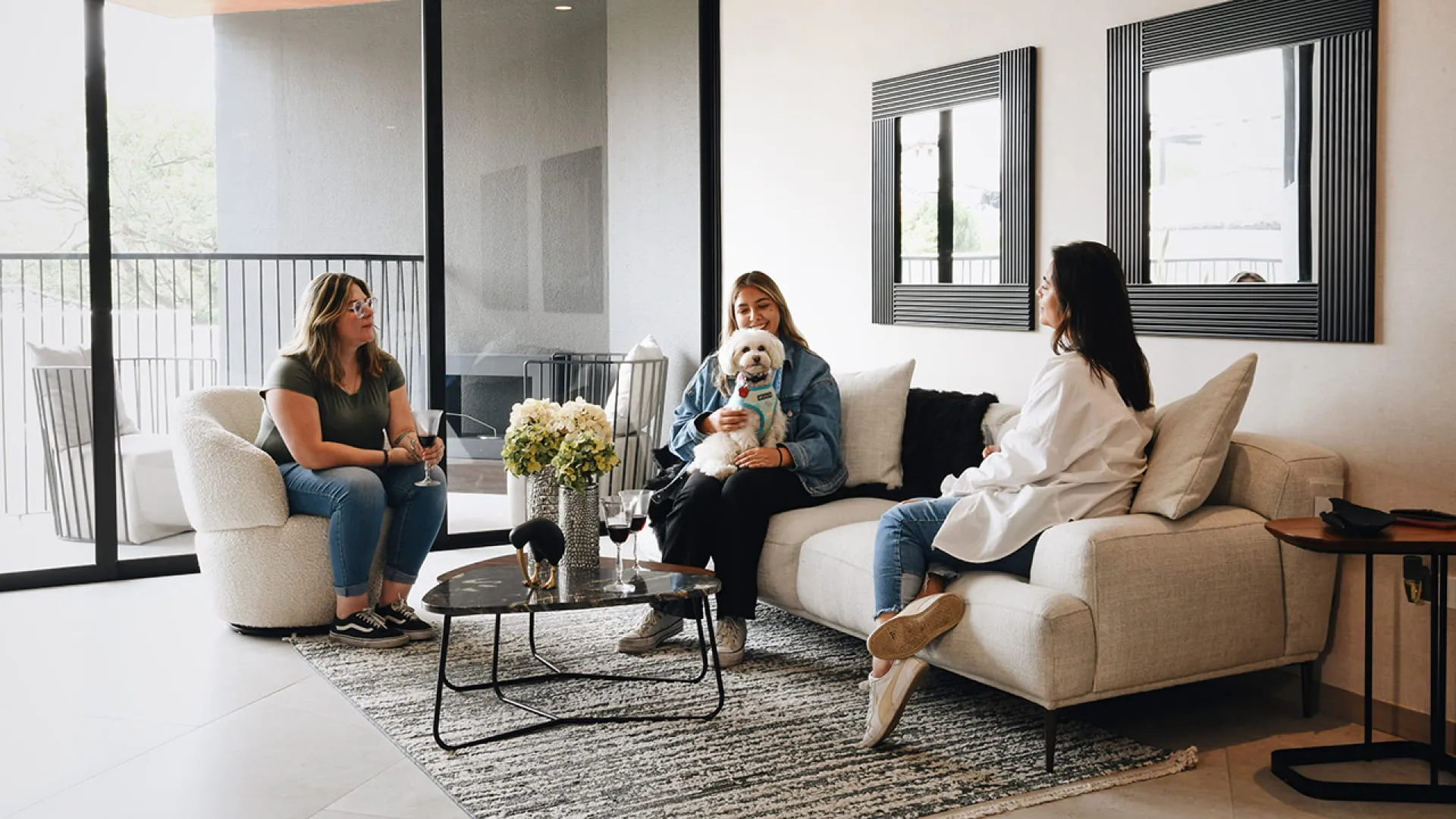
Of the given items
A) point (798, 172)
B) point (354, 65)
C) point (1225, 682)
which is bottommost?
point (1225, 682)

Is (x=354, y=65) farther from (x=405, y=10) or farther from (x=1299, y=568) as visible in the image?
(x=1299, y=568)

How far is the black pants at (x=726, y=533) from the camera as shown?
12.6ft

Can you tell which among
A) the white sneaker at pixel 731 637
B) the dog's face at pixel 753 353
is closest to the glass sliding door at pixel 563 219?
the dog's face at pixel 753 353

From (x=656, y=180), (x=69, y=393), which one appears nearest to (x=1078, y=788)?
(x=656, y=180)

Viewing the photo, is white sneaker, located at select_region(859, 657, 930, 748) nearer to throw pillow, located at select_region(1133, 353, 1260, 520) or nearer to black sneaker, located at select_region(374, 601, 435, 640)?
throw pillow, located at select_region(1133, 353, 1260, 520)

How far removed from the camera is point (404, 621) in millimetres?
4051

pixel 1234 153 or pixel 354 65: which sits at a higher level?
pixel 354 65

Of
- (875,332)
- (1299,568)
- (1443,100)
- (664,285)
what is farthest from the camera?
(664,285)

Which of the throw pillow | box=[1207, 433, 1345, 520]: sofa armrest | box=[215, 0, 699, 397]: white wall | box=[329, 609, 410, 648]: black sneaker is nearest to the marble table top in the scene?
box=[329, 609, 410, 648]: black sneaker

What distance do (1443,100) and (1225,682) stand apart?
5.25 feet

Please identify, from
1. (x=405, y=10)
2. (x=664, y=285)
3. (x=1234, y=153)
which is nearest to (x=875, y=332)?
(x=664, y=285)

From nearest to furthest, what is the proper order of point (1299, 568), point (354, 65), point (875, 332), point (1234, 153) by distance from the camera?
point (1299, 568) < point (1234, 153) < point (875, 332) < point (354, 65)

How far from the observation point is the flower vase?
11.1 ft

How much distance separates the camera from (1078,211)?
394cm
